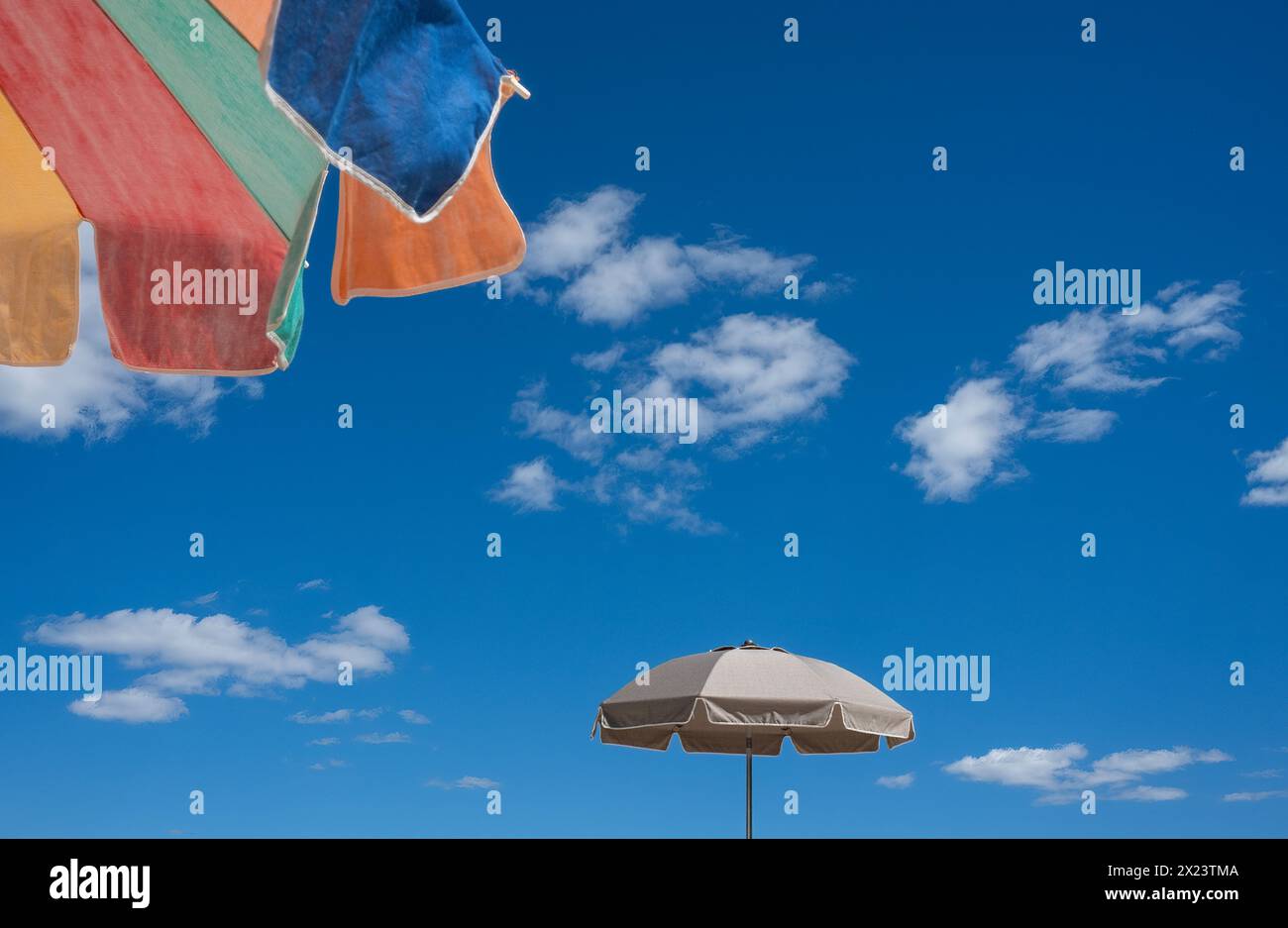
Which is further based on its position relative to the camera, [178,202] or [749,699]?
[749,699]

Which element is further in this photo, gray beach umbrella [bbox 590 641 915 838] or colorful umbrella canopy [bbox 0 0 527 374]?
gray beach umbrella [bbox 590 641 915 838]

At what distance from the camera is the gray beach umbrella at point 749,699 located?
688 centimetres

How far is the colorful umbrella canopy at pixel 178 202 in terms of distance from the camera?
274 cm

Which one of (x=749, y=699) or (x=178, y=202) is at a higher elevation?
(x=178, y=202)

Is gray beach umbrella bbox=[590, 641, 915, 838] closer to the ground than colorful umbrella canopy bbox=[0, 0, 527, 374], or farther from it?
closer to the ground

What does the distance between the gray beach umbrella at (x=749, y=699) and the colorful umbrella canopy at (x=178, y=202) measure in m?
4.36

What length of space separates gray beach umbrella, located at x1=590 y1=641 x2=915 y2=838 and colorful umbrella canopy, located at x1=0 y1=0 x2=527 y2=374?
4.36 metres

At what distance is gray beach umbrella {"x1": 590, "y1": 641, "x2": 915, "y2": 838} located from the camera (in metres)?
6.88

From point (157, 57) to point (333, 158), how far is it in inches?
53.2

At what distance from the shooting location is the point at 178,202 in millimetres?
3182

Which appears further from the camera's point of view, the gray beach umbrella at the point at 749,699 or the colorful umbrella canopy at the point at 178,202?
the gray beach umbrella at the point at 749,699

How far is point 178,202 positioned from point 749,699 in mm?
4684

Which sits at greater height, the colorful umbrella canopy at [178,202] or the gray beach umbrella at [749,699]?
the colorful umbrella canopy at [178,202]
